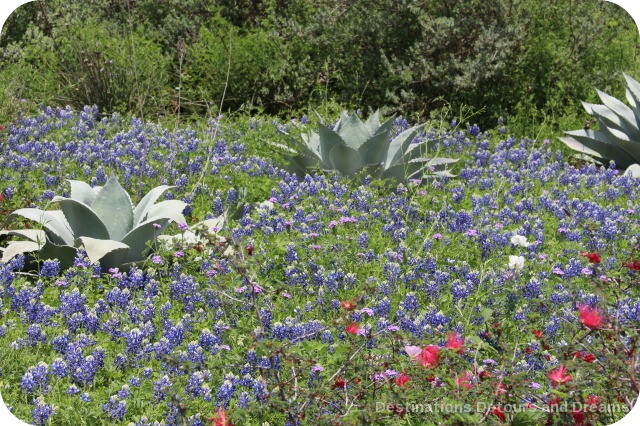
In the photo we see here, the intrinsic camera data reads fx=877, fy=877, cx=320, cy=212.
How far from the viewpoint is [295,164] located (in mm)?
6309

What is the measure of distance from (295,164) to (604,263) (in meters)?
2.60

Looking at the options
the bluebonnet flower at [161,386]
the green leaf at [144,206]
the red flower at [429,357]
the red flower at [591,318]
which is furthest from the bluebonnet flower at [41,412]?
the green leaf at [144,206]

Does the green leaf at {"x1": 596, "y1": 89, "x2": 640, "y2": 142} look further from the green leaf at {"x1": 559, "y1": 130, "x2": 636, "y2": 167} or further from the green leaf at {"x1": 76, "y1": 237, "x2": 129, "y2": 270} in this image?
the green leaf at {"x1": 76, "y1": 237, "x2": 129, "y2": 270}

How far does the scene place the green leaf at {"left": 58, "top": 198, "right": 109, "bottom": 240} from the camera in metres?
4.64

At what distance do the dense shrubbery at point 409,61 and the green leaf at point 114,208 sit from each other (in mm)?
3761

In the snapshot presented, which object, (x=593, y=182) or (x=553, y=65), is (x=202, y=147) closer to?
(x=593, y=182)

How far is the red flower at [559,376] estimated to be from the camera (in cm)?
284

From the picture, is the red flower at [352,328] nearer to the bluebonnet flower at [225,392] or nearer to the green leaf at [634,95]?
the bluebonnet flower at [225,392]

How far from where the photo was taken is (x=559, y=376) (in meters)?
2.86

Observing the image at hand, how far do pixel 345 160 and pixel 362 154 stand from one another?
4.9 inches

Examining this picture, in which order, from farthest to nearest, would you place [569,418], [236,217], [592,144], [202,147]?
1. [592,144]
2. [202,147]
3. [236,217]
4. [569,418]

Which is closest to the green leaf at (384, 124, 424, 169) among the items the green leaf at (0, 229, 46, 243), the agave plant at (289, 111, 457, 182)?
the agave plant at (289, 111, 457, 182)

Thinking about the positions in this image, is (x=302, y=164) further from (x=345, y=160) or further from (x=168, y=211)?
(x=168, y=211)

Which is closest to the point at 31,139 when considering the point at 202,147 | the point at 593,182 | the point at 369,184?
the point at 202,147
